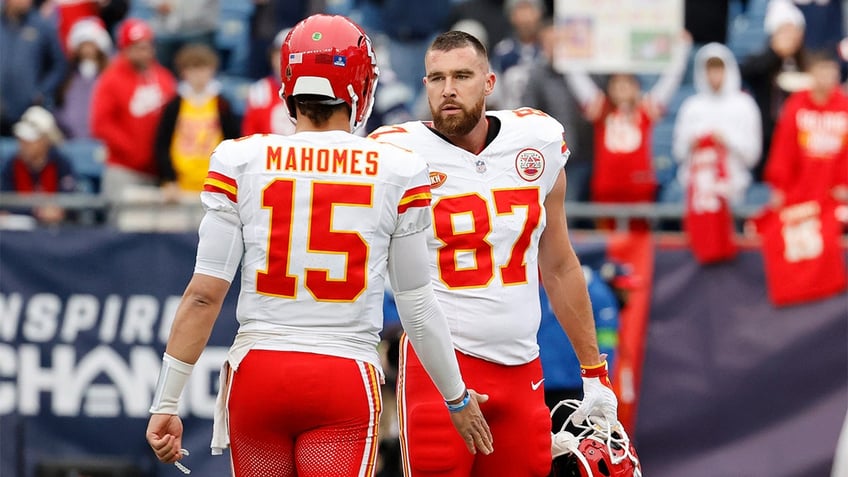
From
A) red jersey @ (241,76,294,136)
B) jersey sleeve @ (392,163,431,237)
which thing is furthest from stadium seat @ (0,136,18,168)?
jersey sleeve @ (392,163,431,237)

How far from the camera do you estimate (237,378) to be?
14.2 ft

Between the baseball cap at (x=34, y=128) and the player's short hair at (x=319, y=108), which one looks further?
the baseball cap at (x=34, y=128)

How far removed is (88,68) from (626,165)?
4.59 m

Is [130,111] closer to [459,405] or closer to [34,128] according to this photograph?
[34,128]

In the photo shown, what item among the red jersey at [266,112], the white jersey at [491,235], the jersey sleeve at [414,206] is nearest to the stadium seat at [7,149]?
the red jersey at [266,112]

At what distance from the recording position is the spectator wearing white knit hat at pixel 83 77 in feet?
40.2

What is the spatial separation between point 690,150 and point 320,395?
6.26 meters

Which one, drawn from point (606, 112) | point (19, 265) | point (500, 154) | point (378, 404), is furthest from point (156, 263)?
point (378, 404)

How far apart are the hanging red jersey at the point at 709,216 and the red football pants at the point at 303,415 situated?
5.06 metres

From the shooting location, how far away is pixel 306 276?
4238mm

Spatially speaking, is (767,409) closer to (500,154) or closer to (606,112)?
(606,112)

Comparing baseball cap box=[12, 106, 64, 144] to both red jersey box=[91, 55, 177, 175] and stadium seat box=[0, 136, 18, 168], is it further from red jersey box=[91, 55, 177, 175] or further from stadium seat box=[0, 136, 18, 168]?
stadium seat box=[0, 136, 18, 168]

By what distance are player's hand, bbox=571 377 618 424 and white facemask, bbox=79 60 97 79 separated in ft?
26.1

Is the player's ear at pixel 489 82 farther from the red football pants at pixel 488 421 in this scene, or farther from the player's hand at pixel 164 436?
the player's hand at pixel 164 436
